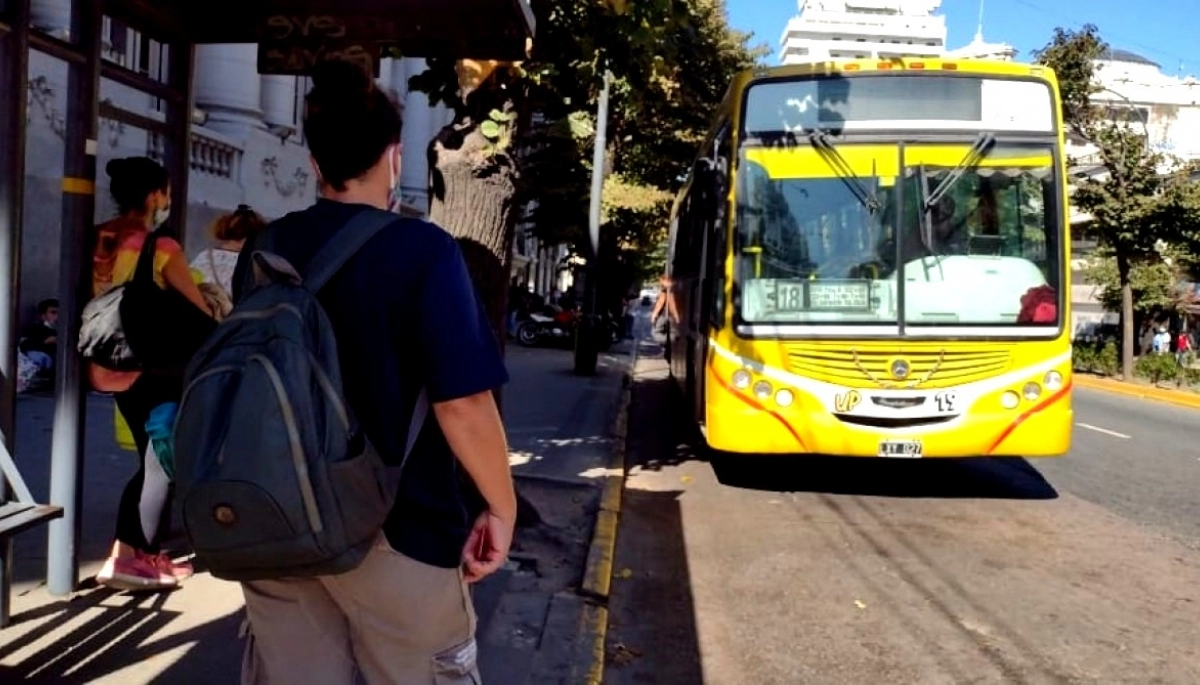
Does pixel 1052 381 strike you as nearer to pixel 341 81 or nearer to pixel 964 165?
pixel 964 165

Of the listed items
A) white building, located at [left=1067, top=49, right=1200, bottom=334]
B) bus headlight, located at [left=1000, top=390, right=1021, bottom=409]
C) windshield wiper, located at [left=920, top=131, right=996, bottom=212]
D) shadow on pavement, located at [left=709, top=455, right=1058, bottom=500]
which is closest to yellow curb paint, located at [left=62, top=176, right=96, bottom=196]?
windshield wiper, located at [left=920, top=131, right=996, bottom=212]

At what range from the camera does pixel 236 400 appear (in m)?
2.01

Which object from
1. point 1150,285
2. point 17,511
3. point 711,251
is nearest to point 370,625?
point 17,511

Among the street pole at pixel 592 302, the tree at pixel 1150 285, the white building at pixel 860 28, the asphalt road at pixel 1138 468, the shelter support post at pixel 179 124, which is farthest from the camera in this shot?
the white building at pixel 860 28

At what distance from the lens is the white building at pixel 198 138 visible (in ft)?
31.9

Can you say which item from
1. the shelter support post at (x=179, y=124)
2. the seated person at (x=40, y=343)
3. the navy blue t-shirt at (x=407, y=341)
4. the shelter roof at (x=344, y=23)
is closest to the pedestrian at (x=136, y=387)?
the shelter support post at (x=179, y=124)

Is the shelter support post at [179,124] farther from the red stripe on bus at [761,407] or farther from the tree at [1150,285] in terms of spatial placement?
the tree at [1150,285]

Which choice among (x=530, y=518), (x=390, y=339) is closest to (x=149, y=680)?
(x=390, y=339)

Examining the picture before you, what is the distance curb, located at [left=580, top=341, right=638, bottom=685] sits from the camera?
4.89 metres

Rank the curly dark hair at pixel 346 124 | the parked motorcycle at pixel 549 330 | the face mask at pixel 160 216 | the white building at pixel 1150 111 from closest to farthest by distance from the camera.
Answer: the curly dark hair at pixel 346 124
the face mask at pixel 160 216
the parked motorcycle at pixel 549 330
the white building at pixel 1150 111

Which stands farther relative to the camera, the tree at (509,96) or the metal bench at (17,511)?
the tree at (509,96)

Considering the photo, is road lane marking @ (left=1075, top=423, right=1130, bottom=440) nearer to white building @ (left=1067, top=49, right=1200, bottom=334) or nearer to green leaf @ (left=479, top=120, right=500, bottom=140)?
green leaf @ (left=479, top=120, right=500, bottom=140)

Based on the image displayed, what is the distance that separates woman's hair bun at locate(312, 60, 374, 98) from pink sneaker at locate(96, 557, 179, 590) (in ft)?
9.64

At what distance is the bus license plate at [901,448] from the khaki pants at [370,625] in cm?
632
